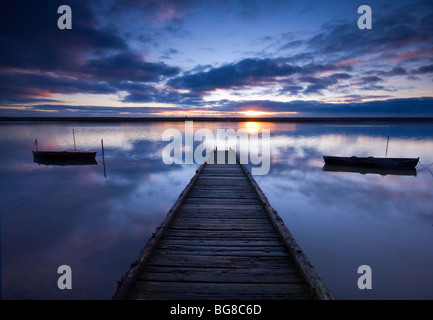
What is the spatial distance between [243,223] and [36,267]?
5915 millimetres

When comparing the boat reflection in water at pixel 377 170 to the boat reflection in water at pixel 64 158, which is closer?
the boat reflection in water at pixel 377 170

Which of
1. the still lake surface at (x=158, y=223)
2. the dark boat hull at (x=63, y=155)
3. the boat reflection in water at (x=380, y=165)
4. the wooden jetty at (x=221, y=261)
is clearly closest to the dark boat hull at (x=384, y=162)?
the boat reflection in water at (x=380, y=165)

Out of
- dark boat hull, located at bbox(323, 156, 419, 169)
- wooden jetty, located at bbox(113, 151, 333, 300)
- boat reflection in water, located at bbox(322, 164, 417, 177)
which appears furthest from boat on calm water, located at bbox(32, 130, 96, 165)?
dark boat hull, located at bbox(323, 156, 419, 169)

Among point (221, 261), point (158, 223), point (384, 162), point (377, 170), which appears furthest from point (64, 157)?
point (384, 162)

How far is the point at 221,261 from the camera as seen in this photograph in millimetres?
4168

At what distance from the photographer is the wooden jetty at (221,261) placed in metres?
3.37

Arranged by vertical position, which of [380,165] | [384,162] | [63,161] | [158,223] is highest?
[384,162]

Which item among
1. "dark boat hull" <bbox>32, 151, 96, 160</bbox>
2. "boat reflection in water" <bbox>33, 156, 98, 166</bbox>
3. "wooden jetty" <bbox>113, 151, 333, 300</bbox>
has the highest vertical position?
"dark boat hull" <bbox>32, 151, 96, 160</bbox>

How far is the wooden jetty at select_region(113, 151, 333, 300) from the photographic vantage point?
11.1 feet

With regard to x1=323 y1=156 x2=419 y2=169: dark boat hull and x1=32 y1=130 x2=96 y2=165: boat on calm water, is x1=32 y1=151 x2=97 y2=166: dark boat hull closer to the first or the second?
x1=32 y1=130 x2=96 y2=165: boat on calm water

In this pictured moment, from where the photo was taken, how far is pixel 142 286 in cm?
345

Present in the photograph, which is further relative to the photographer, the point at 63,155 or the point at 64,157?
the point at 64,157

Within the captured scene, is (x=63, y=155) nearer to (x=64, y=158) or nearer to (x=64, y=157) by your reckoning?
(x=64, y=157)

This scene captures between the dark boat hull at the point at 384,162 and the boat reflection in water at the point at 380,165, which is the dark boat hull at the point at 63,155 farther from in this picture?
the dark boat hull at the point at 384,162
